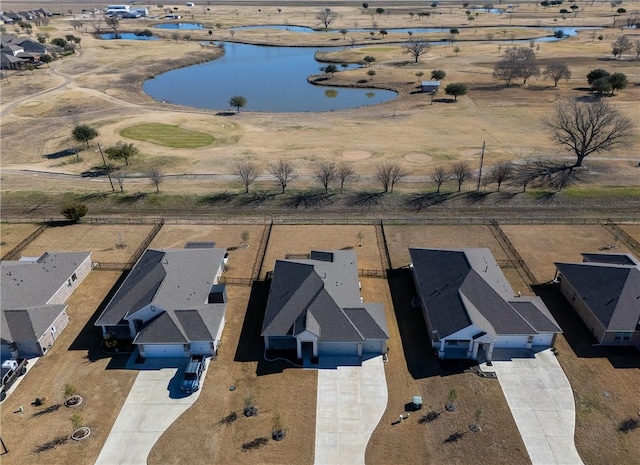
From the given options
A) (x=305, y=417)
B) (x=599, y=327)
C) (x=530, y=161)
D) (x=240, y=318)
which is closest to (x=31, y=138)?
(x=240, y=318)

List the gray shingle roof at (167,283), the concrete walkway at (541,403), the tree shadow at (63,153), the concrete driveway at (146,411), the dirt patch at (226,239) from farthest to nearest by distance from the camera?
the tree shadow at (63,153), the dirt patch at (226,239), the gray shingle roof at (167,283), the concrete driveway at (146,411), the concrete walkway at (541,403)

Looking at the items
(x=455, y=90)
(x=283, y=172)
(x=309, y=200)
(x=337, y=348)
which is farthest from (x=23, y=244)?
(x=455, y=90)

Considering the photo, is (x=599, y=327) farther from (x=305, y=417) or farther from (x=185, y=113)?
(x=185, y=113)

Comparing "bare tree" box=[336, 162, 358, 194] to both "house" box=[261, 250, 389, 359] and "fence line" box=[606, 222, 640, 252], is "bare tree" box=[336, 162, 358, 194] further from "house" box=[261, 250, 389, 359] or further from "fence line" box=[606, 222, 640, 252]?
"fence line" box=[606, 222, 640, 252]

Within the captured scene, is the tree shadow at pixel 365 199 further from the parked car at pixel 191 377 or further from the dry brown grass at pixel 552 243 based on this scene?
the parked car at pixel 191 377

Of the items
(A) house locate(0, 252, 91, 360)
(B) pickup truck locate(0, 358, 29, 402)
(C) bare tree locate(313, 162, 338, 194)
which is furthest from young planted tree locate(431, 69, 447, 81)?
(B) pickup truck locate(0, 358, 29, 402)

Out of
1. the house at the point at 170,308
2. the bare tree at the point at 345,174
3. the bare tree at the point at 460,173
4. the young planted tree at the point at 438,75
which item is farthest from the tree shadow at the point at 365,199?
the young planted tree at the point at 438,75

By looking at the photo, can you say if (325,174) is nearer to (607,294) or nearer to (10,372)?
(607,294)
